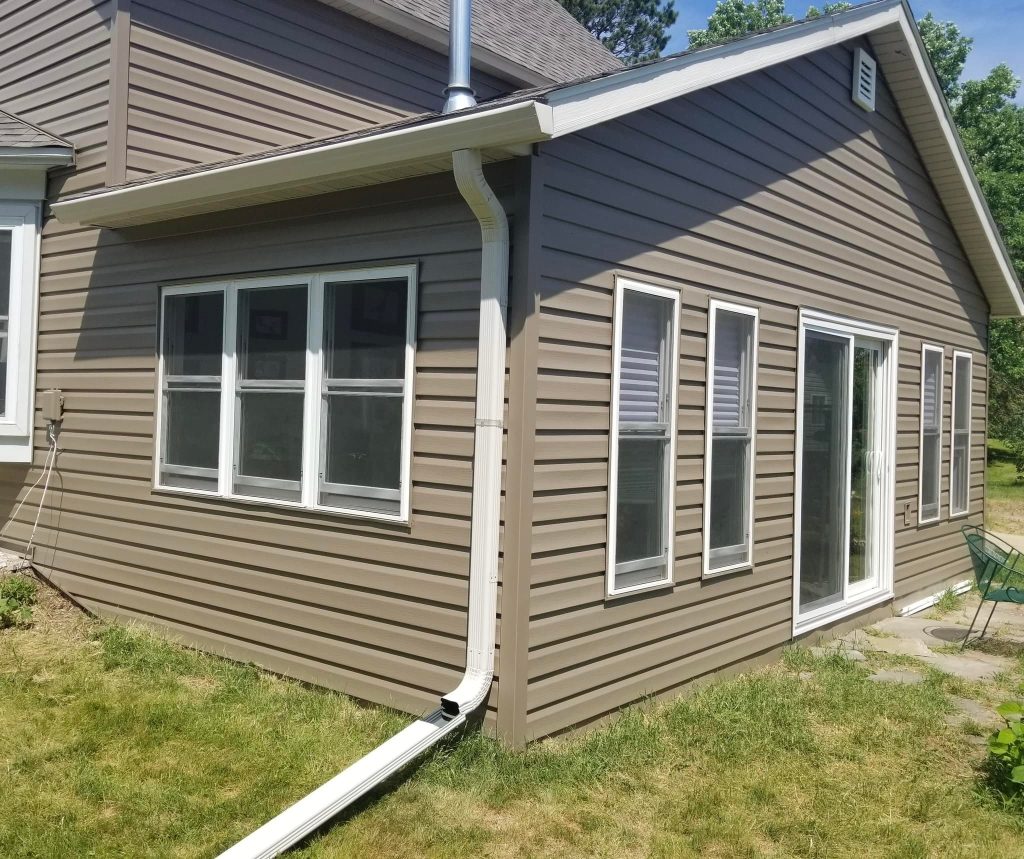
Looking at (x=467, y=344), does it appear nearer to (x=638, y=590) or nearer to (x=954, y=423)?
(x=638, y=590)

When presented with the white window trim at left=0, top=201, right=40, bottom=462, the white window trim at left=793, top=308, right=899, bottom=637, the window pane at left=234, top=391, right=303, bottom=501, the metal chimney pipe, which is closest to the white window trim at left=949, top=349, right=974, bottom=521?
the white window trim at left=793, top=308, right=899, bottom=637

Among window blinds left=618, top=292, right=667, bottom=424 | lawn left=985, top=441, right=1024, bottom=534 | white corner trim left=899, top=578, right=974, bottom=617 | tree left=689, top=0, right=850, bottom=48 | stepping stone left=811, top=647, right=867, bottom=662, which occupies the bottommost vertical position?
stepping stone left=811, top=647, right=867, bottom=662

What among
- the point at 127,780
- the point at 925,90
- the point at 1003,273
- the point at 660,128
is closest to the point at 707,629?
the point at 660,128

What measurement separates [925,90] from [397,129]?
5.47m

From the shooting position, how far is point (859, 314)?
7.55m

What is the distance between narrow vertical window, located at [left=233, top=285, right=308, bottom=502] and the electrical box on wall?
1982 millimetres

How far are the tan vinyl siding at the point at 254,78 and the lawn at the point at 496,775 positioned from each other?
3.87 metres

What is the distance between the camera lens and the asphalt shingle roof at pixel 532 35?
9305mm

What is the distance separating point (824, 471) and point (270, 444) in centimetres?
399

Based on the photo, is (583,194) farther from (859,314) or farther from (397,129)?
(859,314)

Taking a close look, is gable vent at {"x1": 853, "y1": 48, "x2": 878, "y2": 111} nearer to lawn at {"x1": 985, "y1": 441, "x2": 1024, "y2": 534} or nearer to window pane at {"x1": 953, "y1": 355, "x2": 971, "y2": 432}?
window pane at {"x1": 953, "y1": 355, "x2": 971, "y2": 432}

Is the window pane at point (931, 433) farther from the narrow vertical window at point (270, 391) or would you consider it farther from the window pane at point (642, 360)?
the narrow vertical window at point (270, 391)

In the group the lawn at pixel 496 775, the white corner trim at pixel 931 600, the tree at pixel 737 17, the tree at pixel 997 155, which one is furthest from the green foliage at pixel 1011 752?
the tree at pixel 737 17

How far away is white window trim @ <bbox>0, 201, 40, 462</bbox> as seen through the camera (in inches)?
284
